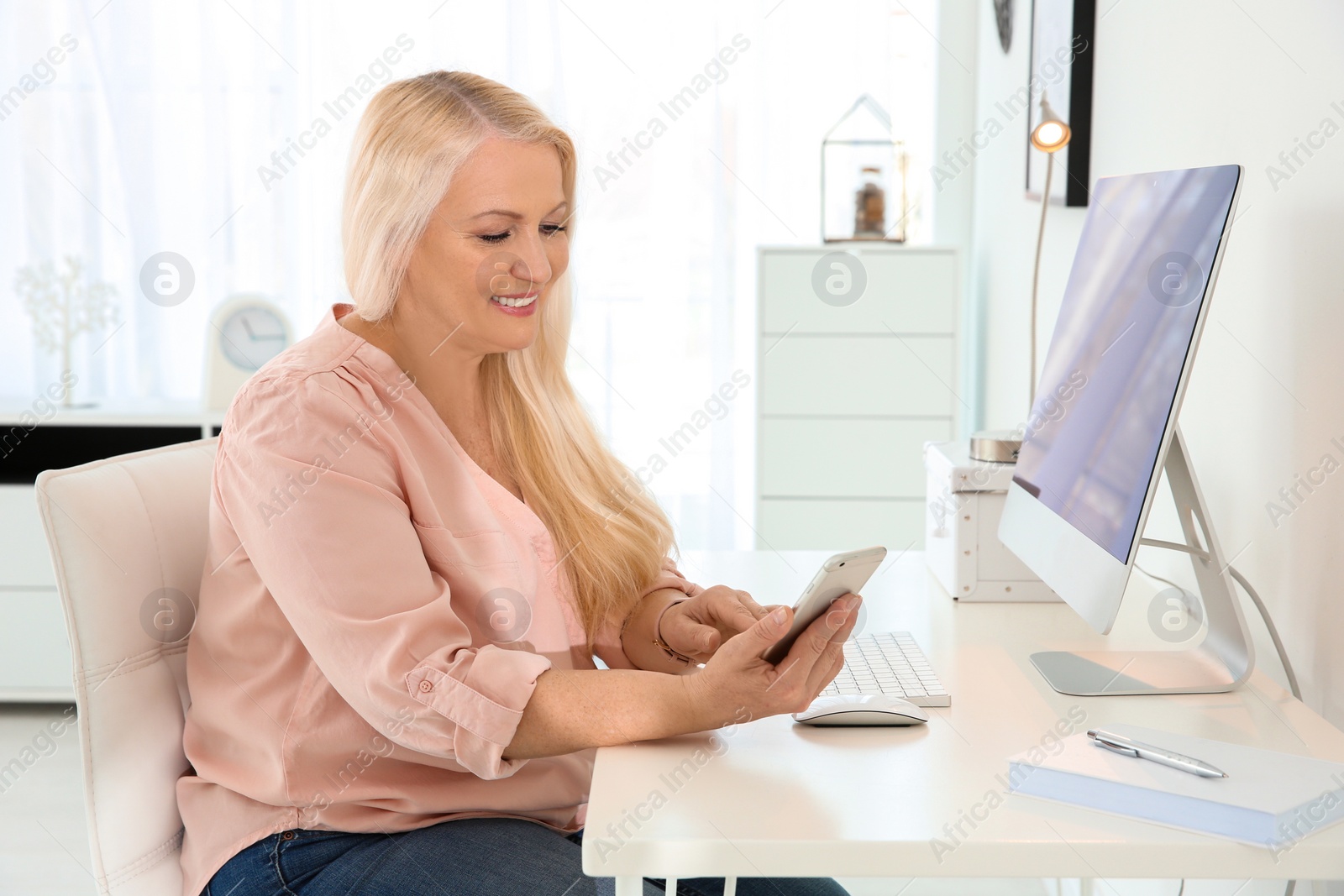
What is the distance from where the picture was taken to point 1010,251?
117 inches

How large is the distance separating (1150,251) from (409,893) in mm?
936

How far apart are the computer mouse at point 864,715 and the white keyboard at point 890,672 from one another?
0.19 feet

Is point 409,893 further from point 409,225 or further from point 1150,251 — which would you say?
point 1150,251

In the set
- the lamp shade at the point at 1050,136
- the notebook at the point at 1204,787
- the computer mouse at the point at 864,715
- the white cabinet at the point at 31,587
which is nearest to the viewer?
the notebook at the point at 1204,787

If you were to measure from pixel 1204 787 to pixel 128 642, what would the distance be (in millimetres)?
989

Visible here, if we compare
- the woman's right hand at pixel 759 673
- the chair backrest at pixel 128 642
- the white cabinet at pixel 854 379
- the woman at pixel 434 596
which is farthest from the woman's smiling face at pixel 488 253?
the white cabinet at pixel 854 379

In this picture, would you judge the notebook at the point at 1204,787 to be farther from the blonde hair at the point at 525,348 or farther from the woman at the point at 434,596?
the blonde hair at the point at 525,348

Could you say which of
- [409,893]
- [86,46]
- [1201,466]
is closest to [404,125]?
[409,893]

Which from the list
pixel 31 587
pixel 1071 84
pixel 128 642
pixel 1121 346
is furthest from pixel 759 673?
pixel 31 587

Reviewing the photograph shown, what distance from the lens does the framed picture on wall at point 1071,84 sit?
6.89 ft

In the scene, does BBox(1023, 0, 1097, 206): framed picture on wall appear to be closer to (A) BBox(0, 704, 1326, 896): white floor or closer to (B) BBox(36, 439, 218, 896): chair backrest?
(A) BBox(0, 704, 1326, 896): white floor

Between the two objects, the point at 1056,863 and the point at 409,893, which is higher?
the point at 1056,863

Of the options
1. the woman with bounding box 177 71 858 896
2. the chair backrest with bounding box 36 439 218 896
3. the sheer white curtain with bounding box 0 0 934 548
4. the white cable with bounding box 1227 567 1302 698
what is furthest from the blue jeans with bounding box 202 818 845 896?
the sheer white curtain with bounding box 0 0 934 548

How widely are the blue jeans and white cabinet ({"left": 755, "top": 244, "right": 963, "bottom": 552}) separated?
2089 millimetres
